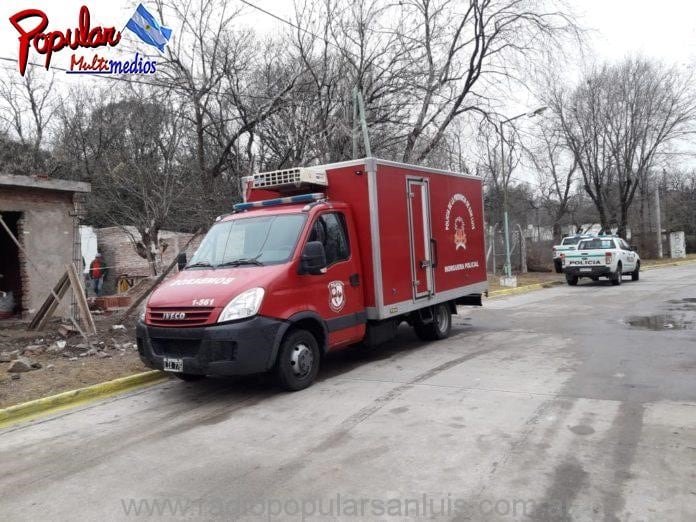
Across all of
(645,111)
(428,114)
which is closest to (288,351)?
(428,114)

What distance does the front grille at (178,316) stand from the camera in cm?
630

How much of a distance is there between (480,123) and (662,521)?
61.9 feet

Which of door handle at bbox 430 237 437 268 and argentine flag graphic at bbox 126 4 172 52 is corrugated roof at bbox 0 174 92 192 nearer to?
door handle at bbox 430 237 437 268

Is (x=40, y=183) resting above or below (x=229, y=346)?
above

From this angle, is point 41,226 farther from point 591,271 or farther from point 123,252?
point 591,271

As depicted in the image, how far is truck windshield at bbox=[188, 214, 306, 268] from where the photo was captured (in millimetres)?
7070

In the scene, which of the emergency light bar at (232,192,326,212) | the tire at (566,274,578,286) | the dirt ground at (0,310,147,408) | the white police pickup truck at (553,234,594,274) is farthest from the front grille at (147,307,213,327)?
the white police pickup truck at (553,234,594,274)

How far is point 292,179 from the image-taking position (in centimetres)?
791

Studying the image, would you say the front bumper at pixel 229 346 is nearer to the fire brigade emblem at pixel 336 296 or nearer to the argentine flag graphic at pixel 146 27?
the fire brigade emblem at pixel 336 296

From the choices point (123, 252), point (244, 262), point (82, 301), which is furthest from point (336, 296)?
point (123, 252)

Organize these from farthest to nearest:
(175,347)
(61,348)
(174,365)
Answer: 1. (61,348)
2. (175,347)
3. (174,365)

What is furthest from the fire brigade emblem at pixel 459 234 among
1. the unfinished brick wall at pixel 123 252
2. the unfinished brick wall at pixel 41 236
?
the unfinished brick wall at pixel 123 252

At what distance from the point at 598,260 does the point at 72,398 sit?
1876 centimetres

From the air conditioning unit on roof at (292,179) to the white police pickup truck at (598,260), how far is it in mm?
15760
